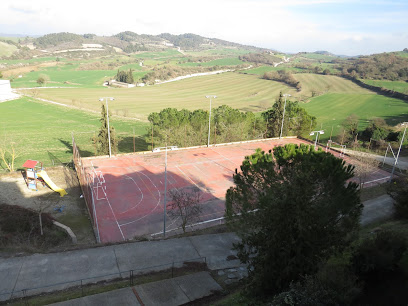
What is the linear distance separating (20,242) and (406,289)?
19.5m

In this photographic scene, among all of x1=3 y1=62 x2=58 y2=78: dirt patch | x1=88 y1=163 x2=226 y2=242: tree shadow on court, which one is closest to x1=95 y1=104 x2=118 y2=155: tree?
x1=88 y1=163 x2=226 y2=242: tree shadow on court

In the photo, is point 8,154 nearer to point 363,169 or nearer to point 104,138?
point 104,138

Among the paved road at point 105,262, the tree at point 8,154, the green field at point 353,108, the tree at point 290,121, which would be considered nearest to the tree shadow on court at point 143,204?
the paved road at point 105,262

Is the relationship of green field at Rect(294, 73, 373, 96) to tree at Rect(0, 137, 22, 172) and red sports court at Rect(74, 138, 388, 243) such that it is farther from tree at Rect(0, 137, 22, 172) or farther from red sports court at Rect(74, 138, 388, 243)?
tree at Rect(0, 137, 22, 172)

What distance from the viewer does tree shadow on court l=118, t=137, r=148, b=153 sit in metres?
45.8

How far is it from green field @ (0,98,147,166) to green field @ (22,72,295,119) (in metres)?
7.89

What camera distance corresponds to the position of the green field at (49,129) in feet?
142

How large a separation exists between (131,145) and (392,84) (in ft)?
306

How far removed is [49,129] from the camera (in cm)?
5531

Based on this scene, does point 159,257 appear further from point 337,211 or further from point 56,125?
point 56,125

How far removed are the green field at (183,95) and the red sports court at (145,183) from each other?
3614 cm

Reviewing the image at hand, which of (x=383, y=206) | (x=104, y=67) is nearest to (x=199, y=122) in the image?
(x=383, y=206)

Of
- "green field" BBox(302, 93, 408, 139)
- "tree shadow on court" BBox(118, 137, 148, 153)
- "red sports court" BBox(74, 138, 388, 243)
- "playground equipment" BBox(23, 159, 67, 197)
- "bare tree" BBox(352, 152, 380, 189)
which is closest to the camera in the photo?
"red sports court" BBox(74, 138, 388, 243)

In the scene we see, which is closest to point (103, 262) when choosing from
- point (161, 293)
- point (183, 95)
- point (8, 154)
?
point (161, 293)
